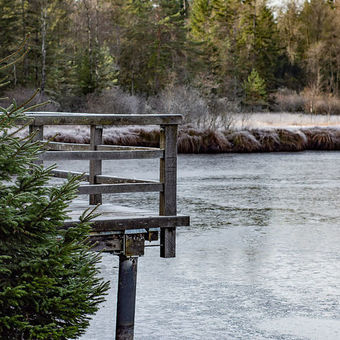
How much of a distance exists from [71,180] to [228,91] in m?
61.0

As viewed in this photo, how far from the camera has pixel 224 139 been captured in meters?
33.6

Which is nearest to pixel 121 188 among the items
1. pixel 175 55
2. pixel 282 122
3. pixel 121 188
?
pixel 121 188

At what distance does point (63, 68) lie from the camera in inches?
1838

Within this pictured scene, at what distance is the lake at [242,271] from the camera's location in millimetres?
7852

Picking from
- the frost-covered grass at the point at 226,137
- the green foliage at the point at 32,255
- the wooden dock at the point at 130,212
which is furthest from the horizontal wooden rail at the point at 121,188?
the frost-covered grass at the point at 226,137

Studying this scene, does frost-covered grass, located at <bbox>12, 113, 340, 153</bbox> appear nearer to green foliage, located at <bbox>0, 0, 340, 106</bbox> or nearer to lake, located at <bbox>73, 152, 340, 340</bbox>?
green foliage, located at <bbox>0, 0, 340, 106</bbox>

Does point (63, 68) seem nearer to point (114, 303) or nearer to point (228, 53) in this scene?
point (228, 53)

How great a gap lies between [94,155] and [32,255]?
2.10 m

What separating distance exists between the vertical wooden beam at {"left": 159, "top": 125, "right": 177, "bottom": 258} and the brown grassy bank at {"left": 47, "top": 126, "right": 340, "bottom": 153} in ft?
82.5

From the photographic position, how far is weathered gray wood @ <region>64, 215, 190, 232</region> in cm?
645

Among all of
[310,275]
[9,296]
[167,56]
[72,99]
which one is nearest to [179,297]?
[310,275]

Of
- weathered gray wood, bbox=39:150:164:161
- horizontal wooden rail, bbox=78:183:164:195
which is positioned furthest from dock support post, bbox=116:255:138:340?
weathered gray wood, bbox=39:150:164:161

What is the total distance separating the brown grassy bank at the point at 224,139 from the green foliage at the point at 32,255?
2732 cm

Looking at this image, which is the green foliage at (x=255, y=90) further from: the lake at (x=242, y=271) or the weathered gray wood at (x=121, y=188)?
the weathered gray wood at (x=121, y=188)
